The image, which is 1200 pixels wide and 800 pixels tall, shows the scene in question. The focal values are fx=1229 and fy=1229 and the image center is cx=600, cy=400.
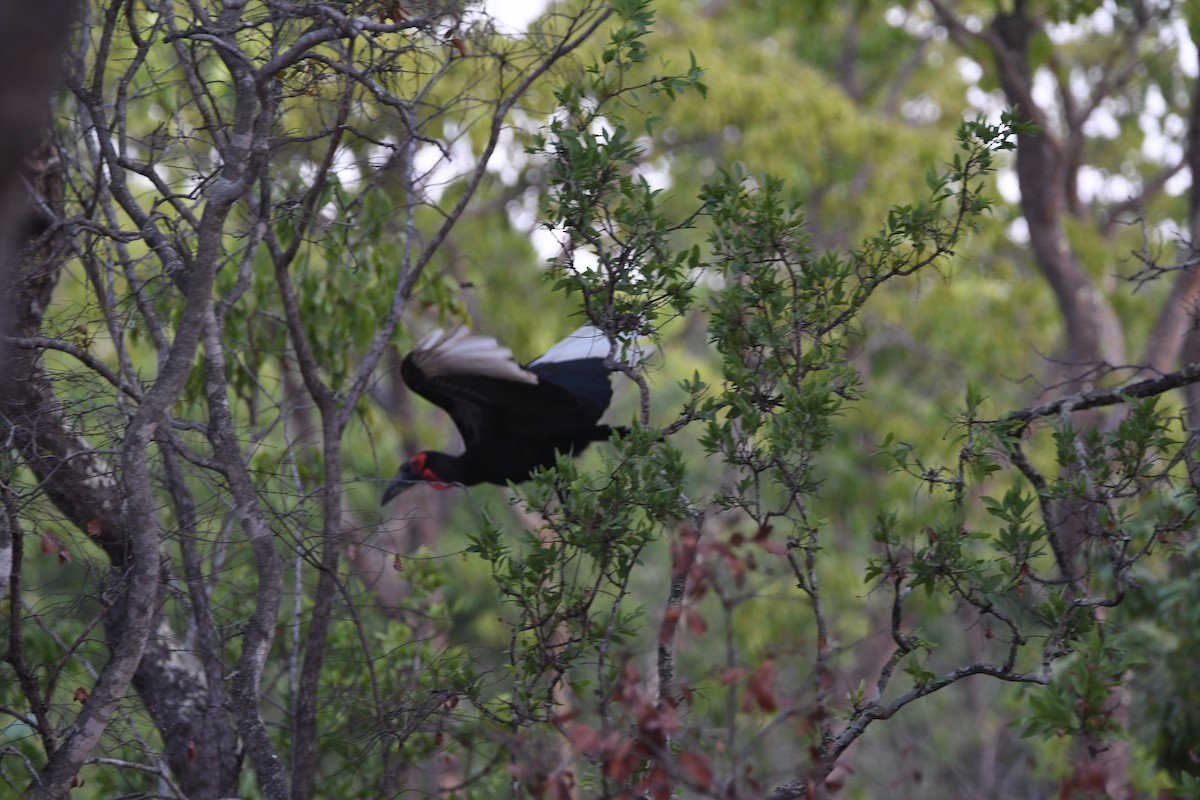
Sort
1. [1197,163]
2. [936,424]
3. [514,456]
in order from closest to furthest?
[514,456], [1197,163], [936,424]

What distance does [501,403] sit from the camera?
482 centimetres

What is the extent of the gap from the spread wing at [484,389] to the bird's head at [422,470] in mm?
139

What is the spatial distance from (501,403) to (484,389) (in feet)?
0.44

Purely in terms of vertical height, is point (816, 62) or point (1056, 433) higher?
point (816, 62)

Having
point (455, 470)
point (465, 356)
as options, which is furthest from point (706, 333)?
point (455, 470)

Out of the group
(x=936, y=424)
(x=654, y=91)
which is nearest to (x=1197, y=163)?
(x=936, y=424)

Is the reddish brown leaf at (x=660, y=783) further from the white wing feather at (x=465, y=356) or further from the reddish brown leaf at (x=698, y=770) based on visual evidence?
the white wing feather at (x=465, y=356)

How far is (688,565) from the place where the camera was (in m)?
2.05

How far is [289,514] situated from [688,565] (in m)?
1.47

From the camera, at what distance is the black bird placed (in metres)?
4.38

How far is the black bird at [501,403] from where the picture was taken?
438 cm

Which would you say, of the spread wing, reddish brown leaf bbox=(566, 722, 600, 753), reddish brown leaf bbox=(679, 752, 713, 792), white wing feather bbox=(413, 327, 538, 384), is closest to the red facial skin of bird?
the spread wing

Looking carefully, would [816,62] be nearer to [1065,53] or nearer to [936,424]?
[1065,53]

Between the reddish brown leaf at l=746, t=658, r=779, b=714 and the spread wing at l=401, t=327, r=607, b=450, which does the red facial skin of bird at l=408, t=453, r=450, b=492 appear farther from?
the reddish brown leaf at l=746, t=658, r=779, b=714
